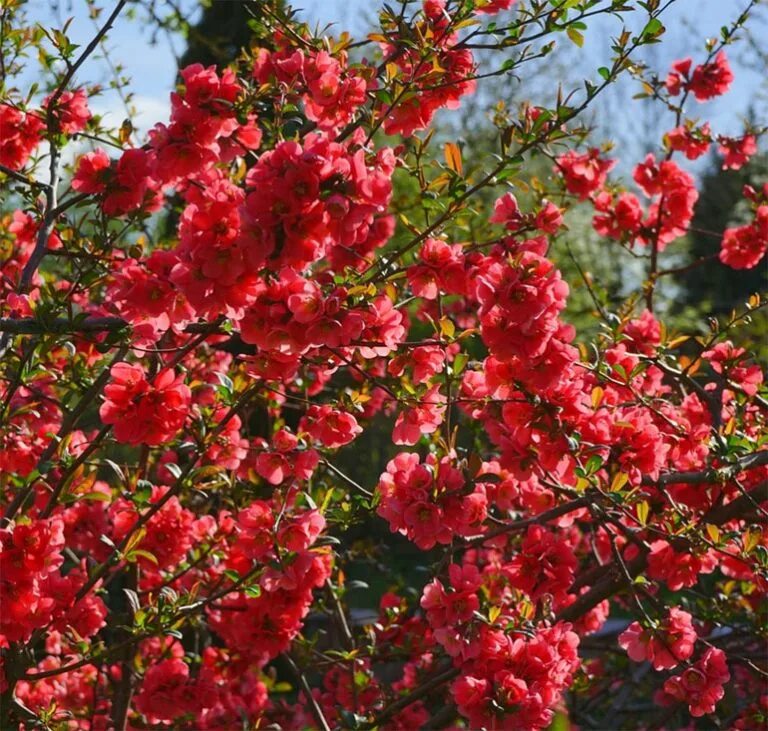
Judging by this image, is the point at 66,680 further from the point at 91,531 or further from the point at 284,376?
the point at 284,376

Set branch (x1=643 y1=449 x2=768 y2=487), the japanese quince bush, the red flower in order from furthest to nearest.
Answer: branch (x1=643 y1=449 x2=768 y2=487) < the red flower < the japanese quince bush

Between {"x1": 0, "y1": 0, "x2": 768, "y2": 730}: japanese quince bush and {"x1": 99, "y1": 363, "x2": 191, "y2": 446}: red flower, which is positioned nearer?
{"x1": 0, "y1": 0, "x2": 768, "y2": 730}: japanese quince bush

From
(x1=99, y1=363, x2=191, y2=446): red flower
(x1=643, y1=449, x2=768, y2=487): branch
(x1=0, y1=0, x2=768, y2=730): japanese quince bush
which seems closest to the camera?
(x1=0, y1=0, x2=768, y2=730): japanese quince bush

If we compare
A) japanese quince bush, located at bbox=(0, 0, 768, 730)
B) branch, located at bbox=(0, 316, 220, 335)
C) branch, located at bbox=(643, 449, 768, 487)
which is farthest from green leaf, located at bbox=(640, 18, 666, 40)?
branch, located at bbox=(0, 316, 220, 335)

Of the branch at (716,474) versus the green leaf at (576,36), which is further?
the branch at (716,474)

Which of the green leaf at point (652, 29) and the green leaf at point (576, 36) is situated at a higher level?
the green leaf at point (652, 29)

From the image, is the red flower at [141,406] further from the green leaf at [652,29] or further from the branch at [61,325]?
the green leaf at [652,29]

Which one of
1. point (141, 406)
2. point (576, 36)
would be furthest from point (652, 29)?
point (141, 406)

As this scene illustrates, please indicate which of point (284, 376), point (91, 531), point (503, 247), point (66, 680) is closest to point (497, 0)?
point (503, 247)

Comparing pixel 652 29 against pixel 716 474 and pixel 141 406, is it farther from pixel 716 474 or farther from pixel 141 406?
pixel 141 406

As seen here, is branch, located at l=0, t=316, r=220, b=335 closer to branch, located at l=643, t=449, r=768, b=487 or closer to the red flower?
the red flower

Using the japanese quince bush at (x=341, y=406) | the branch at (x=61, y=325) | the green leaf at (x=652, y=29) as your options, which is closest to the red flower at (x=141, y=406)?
the japanese quince bush at (x=341, y=406)

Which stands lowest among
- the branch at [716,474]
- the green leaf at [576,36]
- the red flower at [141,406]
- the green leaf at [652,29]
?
the red flower at [141,406]

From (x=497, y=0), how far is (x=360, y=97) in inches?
14.9
